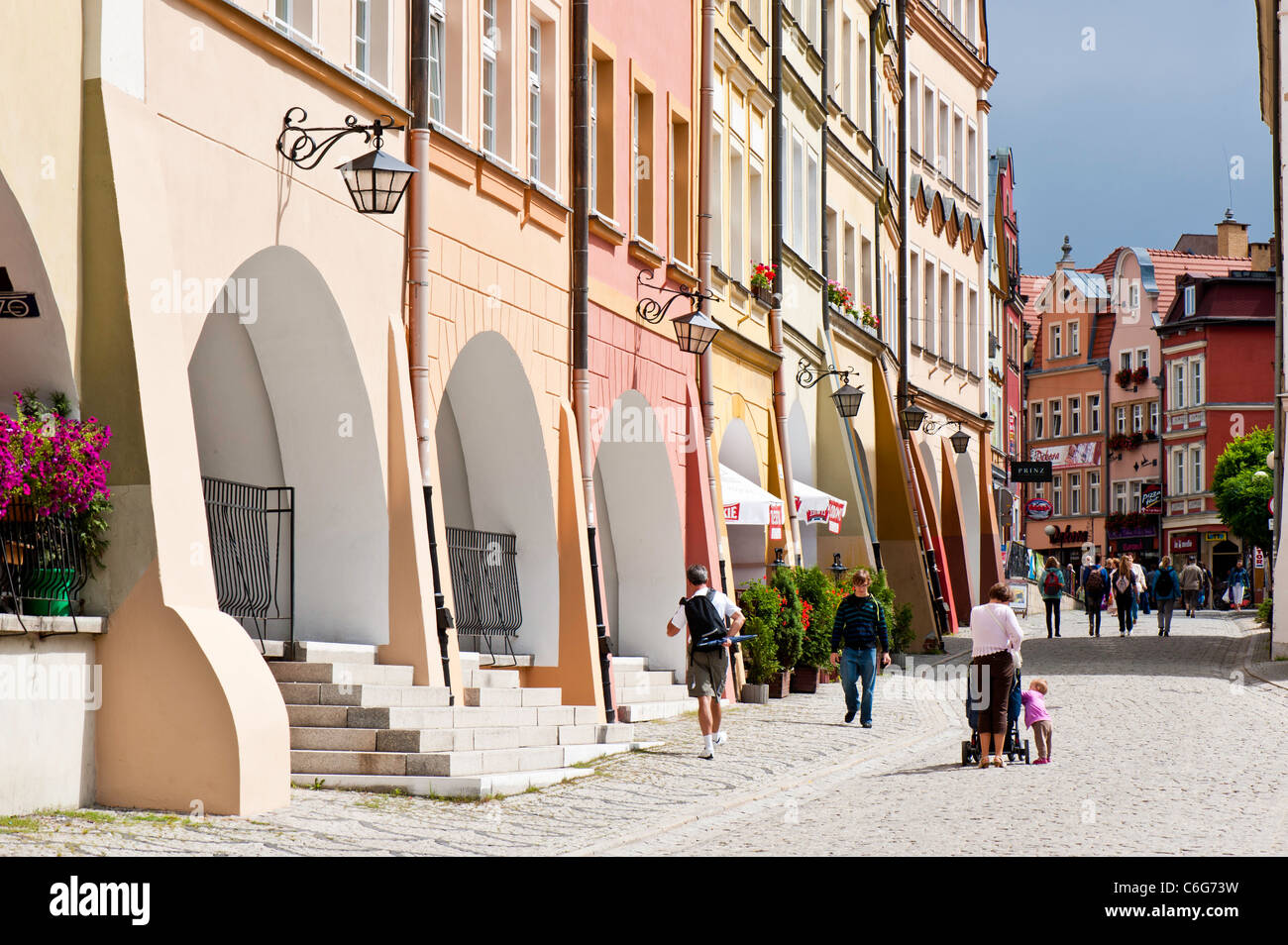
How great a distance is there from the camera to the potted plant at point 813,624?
24.8 m

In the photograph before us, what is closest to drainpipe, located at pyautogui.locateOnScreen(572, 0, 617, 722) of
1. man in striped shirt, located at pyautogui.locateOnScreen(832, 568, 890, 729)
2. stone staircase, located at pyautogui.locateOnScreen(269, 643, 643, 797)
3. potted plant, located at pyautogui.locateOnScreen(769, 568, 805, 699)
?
man in striped shirt, located at pyautogui.locateOnScreen(832, 568, 890, 729)

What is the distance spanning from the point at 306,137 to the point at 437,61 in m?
3.80

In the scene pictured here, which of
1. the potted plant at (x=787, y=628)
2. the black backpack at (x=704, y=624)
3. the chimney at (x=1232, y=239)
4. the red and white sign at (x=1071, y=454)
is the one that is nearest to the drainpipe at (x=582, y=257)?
the black backpack at (x=704, y=624)

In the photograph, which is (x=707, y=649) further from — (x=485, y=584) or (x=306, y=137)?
(x=306, y=137)

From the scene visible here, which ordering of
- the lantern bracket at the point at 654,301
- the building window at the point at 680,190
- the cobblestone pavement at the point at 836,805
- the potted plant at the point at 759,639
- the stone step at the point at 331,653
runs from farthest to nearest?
the building window at the point at 680,190 → the potted plant at the point at 759,639 → the lantern bracket at the point at 654,301 → the stone step at the point at 331,653 → the cobblestone pavement at the point at 836,805

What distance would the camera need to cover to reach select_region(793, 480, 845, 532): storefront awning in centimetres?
2852

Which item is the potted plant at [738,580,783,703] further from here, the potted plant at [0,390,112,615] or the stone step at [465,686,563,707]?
the potted plant at [0,390,112,615]

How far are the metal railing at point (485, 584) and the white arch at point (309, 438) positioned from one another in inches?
111

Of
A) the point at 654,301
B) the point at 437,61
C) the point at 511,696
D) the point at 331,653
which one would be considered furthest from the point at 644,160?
the point at 331,653

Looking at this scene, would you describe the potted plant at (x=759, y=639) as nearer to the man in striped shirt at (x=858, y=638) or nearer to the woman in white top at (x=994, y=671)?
the man in striped shirt at (x=858, y=638)

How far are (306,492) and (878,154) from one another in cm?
2423

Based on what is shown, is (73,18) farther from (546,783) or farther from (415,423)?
(546,783)

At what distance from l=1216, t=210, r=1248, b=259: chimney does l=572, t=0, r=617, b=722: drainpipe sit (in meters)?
75.1

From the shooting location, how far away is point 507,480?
1930 cm
